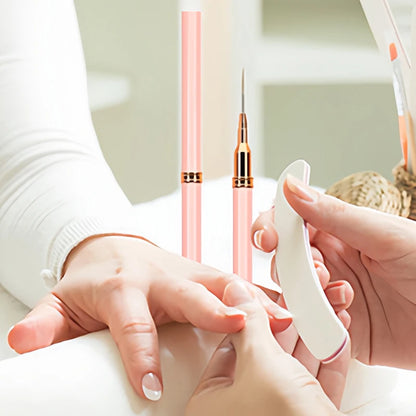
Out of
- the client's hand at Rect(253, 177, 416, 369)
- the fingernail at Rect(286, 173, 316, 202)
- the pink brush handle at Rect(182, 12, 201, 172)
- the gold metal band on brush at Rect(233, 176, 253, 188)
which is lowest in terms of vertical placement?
the client's hand at Rect(253, 177, 416, 369)

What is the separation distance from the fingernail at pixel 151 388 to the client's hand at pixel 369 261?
121mm

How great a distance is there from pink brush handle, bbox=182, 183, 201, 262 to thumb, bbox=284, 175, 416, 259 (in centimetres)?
11

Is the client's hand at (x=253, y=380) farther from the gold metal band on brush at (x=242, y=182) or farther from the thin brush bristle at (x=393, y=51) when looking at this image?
the thin brush bristle at (x=393, y=51)

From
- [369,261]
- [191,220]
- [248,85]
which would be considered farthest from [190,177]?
[248,85]

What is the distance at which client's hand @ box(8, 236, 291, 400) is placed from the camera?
34cm

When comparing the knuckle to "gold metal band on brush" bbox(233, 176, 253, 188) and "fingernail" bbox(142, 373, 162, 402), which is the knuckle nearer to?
"fingernail" bbox(142, 373, 162, 402)

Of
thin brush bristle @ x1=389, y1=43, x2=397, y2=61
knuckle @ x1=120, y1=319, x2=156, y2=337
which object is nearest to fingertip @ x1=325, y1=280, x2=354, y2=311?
knuckle @ x1=120, y1=319, x2=156, y2=337

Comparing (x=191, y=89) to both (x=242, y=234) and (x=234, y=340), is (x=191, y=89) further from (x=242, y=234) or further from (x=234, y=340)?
(x=234, y=340)

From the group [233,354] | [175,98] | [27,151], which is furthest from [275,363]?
[175,98]

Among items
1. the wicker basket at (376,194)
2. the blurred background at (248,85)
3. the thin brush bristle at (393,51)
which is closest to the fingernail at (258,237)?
the wicker basket at (376,194)

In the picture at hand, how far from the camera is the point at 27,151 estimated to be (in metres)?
0.53

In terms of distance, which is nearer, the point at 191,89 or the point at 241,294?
the point at 241,294

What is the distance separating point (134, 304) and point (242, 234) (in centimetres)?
17

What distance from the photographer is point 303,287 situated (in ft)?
1.14
